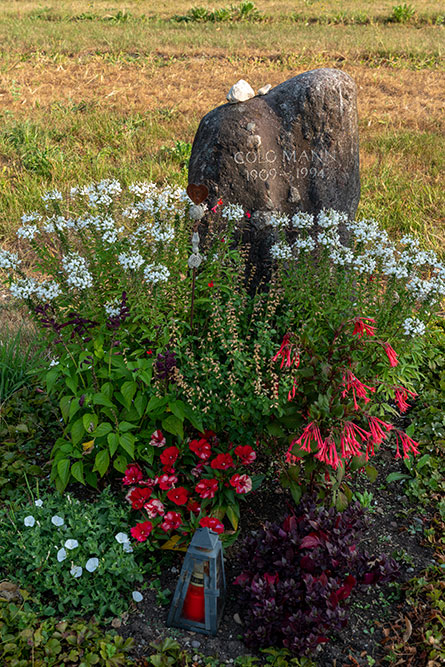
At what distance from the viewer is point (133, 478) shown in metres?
3.00

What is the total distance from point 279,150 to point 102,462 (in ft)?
7.89

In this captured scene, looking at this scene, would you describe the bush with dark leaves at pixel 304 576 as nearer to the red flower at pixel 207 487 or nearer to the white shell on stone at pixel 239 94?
the red flower at pixel 207 487

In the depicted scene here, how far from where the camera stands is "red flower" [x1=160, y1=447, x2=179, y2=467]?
9.87ft

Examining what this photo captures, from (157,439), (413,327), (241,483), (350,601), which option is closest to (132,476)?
(157,439)

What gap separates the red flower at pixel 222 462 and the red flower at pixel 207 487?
0.24ft

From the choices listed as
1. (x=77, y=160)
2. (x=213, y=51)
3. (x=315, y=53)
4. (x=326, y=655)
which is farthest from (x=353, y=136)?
(x=213, y=51)

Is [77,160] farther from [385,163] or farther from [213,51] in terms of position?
[213,51]

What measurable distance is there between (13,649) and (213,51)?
12713 mm

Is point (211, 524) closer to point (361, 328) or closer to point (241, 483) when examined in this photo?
point (241, 483)

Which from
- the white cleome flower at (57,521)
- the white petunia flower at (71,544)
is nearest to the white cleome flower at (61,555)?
the white petunia flower at (71,544)

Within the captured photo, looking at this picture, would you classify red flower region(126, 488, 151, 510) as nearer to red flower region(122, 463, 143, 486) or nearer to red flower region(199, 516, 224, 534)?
red flower region(122, 463, 143, 486)

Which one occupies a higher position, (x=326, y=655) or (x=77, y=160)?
(x=77, y=160)

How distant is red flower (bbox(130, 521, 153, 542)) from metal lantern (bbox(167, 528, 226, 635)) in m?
0.29

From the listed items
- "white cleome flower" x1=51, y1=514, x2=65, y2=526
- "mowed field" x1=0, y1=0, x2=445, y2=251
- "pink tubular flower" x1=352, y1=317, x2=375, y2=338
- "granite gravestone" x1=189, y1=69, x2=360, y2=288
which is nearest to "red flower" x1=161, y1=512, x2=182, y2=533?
"white cleome flower" x1=51, y1=514, x2=65, y2=526
